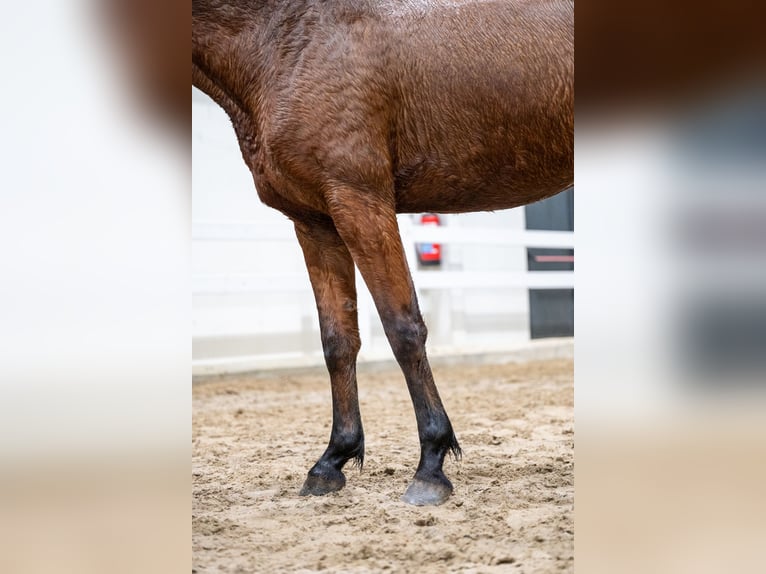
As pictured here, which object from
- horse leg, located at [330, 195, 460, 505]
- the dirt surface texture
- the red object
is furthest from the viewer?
the red object

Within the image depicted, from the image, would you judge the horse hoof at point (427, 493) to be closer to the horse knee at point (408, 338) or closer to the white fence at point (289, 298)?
the horse knee at point (408, 338)

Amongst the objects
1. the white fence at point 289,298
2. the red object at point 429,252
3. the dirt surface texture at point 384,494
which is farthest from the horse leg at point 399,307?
the red object at point 429,252

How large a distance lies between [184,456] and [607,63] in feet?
2.40

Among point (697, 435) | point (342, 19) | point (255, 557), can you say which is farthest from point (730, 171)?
point (342, 19)

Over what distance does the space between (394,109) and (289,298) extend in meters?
4.84

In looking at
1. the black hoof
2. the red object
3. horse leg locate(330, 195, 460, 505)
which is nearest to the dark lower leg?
horse leg locate(330, 195, 460, 505)

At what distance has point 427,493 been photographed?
2.04 m

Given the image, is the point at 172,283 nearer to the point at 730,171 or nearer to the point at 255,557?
the point at 730,171

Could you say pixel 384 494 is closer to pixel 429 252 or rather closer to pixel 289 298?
pixel 289 298

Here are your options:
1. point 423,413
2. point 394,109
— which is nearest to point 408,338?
point 423,413

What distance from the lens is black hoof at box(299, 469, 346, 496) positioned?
2.24 m

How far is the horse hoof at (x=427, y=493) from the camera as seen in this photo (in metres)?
2.03

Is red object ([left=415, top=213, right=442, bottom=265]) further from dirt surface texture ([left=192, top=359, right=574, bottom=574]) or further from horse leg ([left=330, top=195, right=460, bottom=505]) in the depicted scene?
horse leg ([left=330, top=195, right=460, bottom=505])

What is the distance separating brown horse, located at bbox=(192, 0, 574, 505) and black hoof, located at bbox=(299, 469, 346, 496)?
10 millimetres
